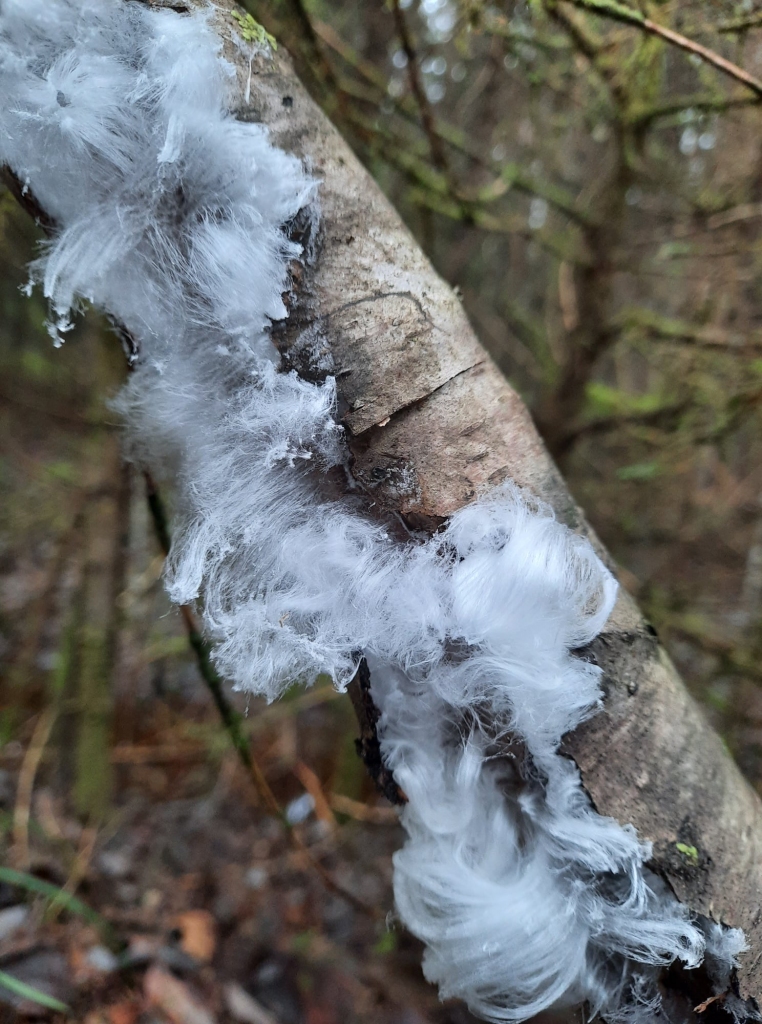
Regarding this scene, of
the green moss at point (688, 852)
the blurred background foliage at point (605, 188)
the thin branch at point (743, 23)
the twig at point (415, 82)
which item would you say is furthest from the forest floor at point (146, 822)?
the thin branch at point (743, 23)

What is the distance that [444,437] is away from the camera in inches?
25.9

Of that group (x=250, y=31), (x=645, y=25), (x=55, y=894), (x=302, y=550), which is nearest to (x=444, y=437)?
(x=302, y=550)

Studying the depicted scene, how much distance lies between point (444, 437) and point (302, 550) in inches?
8.5

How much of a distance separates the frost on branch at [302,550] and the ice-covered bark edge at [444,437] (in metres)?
0.03

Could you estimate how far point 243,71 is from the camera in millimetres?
591

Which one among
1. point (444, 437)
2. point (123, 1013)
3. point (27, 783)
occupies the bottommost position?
point (123, 1013)

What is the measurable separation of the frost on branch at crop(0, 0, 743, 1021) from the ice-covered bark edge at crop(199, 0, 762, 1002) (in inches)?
1.0

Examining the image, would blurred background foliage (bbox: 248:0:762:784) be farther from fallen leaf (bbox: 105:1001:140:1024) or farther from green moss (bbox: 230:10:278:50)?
fallen leaf (bbox: 105:1001:140:1024)

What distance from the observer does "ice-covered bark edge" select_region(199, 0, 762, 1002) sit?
631 mm

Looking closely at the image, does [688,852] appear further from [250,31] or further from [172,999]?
[172,999]

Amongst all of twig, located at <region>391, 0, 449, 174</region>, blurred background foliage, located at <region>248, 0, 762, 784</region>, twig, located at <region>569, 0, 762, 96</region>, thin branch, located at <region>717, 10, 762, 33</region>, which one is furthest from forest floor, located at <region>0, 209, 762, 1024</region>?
thin branch, located at <region>717, 10, 762, 33</region>

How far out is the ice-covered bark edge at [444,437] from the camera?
631mm

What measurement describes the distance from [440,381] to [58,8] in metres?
0.50

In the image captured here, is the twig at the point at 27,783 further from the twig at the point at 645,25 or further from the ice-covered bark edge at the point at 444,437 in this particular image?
the twig at the point at 645,25
